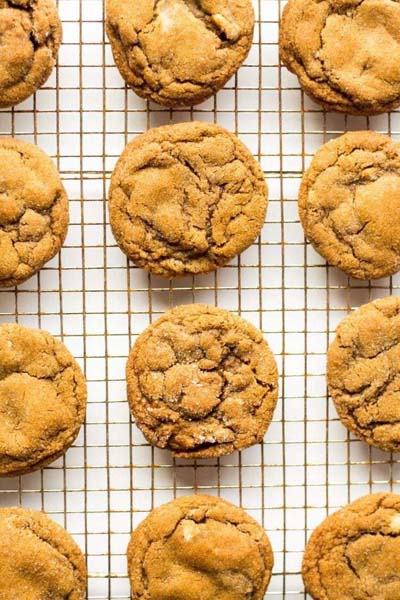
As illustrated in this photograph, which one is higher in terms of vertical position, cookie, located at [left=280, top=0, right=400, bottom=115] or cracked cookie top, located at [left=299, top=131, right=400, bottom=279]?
cookie, located at [left=280, top=0, right=400, bottom=115]

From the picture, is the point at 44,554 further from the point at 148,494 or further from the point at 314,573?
the point at 314,573

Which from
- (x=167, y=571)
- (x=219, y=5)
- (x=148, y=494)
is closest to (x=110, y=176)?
(x=219, y=5)

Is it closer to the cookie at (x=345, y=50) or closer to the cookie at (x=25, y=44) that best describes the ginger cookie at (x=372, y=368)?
the cookie at (x=345, y=50)

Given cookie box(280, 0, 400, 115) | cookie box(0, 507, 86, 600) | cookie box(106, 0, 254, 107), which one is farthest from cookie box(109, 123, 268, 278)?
cookie box(0, 507, 86, 600)

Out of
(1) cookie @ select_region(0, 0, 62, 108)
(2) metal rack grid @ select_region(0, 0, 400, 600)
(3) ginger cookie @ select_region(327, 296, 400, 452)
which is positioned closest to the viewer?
(1) cookie @ select_region(0, 0, 62, 108)

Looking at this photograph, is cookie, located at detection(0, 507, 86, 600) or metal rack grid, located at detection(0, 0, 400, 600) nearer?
cookie, located at detection(0, 507, 86, 600)

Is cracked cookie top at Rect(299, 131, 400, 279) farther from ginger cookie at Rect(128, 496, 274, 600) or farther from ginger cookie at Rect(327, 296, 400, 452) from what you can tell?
ginger cookie at Rect(128, 496, 274, 600)

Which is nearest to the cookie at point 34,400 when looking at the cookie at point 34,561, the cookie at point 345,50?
the cookie at point 34,561
